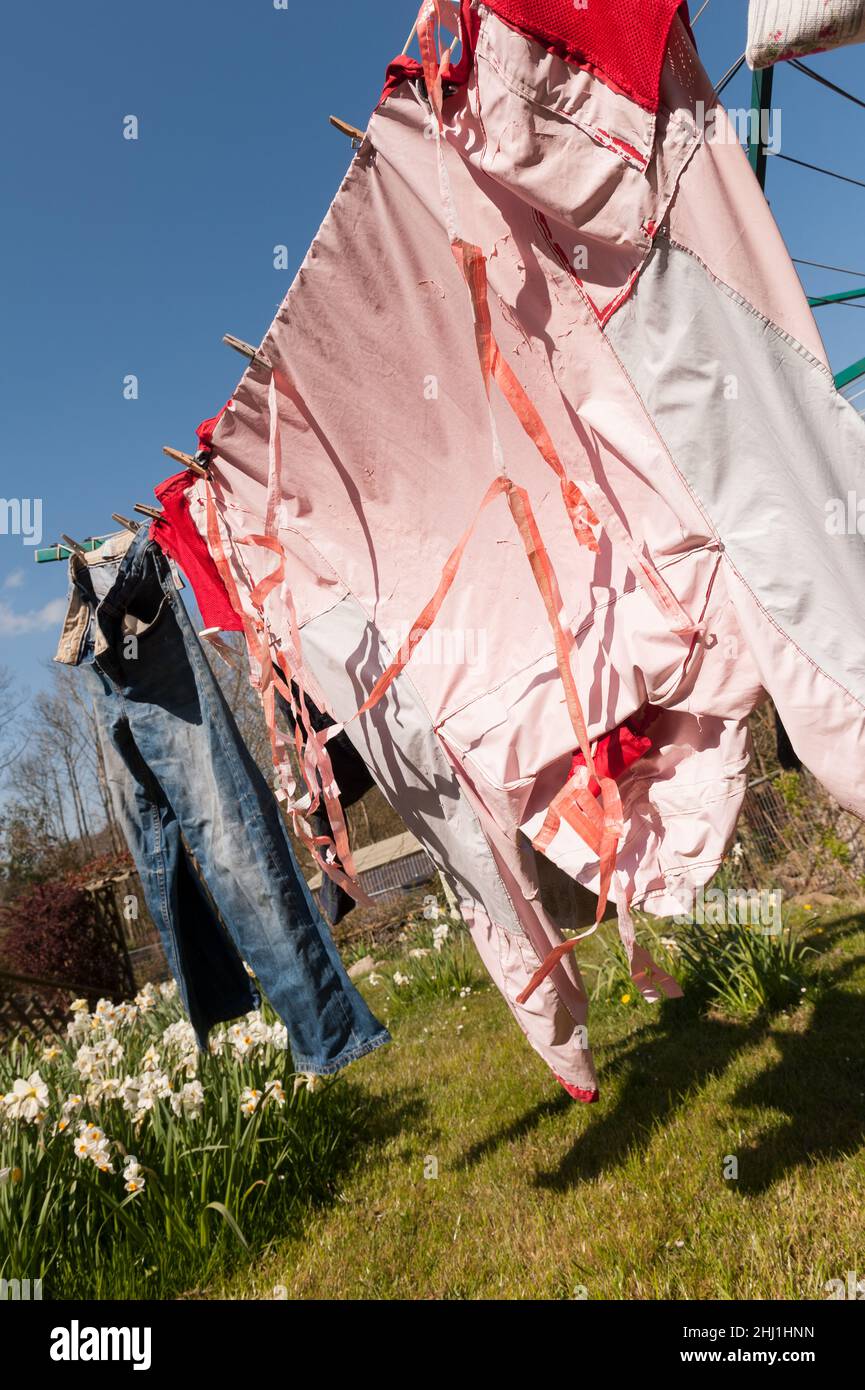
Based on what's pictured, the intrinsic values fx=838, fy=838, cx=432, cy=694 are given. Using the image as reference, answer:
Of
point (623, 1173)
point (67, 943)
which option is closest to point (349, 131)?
point (623, 1173)

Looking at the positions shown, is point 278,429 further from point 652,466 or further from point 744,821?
point 744,821

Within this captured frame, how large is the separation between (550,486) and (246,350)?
2.26 ft

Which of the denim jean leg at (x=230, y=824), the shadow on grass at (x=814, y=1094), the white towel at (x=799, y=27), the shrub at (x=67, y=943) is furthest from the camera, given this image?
the shrub at (x=67, y=943)

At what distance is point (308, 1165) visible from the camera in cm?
306

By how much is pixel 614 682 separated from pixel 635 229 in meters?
0.68

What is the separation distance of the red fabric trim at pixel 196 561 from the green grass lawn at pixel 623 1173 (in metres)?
1.88

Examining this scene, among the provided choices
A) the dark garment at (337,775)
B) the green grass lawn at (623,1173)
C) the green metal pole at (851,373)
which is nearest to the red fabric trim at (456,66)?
the dark garment at (337,775)

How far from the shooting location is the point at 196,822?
2482 mm

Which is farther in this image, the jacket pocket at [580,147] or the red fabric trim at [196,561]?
the red fabric trim at [196,561]

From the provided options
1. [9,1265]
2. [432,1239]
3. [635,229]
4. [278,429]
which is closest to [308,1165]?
[432,1239]

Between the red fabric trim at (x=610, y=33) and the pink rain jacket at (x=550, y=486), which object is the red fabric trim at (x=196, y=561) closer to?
the pink rain jacket at (x=550, y=486)

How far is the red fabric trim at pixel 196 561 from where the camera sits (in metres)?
2.16

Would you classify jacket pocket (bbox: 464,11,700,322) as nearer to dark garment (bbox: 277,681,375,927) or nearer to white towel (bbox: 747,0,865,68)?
white towel (bbox: 747,0,865,68)
